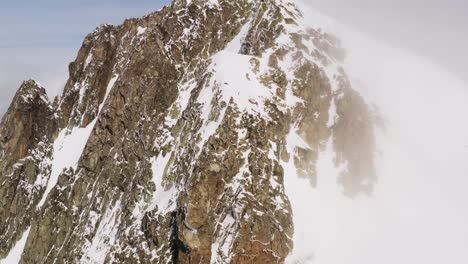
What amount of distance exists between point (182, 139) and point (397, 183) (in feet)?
87.0

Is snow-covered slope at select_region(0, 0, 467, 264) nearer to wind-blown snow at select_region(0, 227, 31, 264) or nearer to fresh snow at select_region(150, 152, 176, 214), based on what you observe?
fresh snow at select_region(150, 152, 176, 214)

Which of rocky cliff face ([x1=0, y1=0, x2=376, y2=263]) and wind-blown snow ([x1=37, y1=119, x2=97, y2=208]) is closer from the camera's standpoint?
rocky cliff face ([x1=0, y1=0, x2=376, y2=263])

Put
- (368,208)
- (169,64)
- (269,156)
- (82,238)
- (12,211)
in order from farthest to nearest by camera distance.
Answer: (12,211), (169,64), (82,238), (368,208), (269,156)

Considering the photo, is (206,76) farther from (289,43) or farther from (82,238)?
(82,238)

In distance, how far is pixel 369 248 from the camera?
4656 centimetres

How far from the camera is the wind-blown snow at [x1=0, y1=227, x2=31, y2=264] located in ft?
216

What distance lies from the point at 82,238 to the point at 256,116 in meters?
28.2

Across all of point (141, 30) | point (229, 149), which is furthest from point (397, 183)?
point (141, 30)

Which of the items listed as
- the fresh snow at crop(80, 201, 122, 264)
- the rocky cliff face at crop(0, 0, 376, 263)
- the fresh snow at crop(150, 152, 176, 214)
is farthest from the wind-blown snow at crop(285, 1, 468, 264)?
the fresh snow at crop(80, 201, 122, 264)

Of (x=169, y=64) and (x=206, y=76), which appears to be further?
(x=169, y=64)

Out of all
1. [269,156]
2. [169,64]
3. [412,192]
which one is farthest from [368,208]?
[169,64]

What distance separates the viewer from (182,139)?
52.2m

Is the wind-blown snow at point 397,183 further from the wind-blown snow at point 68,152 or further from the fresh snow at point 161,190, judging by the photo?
the wind-blown snow at point 68,152

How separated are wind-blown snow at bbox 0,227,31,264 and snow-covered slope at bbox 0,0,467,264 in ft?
1.25
